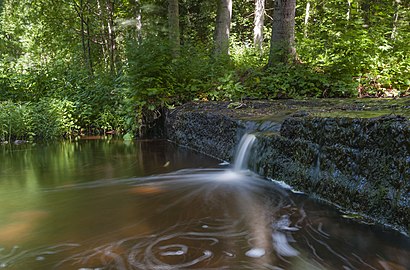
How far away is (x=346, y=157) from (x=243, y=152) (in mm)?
2071

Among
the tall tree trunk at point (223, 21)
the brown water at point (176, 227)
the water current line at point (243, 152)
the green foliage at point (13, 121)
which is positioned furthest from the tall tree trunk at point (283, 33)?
the green foliage at point (13, 121)

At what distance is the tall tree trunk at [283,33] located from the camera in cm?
871

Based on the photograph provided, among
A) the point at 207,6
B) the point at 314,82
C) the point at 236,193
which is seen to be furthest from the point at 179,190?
the point at 207,6

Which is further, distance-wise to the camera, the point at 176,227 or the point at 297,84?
the point at 297,84

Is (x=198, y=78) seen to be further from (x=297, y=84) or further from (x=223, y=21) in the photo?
(x=223, y=21)

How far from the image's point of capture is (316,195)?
12.2 feet

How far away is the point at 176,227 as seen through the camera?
304 cm

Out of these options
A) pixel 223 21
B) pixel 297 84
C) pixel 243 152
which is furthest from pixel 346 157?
pixel 223 21

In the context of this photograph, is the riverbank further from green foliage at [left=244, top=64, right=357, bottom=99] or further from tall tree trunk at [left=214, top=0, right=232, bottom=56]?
tall tree trunk at [left=214, top=0, right=232, bottom=56]

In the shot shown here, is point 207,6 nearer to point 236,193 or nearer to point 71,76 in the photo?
point 71,76

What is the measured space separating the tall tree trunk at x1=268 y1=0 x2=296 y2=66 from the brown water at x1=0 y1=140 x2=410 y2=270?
456 cm

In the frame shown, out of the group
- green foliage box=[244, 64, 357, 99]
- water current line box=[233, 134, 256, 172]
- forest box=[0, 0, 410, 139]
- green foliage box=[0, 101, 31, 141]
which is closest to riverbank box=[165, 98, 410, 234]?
water current line box=[233, 134, 256, 172]

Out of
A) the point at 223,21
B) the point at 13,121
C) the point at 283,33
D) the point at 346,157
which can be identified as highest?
the point at 223,21

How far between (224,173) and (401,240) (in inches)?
112
